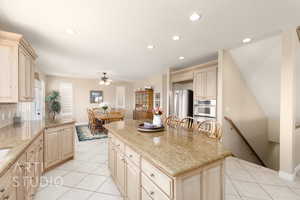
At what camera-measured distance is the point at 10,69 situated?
6.54 feet

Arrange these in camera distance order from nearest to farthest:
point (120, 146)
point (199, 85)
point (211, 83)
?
point (120, 146)
point (211, 83)
point (199, 85)

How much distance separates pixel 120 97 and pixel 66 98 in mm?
3010

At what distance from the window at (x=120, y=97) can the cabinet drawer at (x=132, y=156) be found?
7.29 meters

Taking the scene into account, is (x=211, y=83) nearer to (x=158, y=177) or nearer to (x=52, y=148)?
(x=158, y=177)

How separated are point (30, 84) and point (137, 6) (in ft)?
8.27

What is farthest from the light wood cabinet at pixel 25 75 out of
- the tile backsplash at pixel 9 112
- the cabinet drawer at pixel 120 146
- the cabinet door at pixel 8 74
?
the cabinet drawer at pixel 120 146

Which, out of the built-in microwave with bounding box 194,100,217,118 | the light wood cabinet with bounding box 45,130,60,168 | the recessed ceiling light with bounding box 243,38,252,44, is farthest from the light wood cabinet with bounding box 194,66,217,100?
the light wood cabinet with bounding box 45,130,60,168

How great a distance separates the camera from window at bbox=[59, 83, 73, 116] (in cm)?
710

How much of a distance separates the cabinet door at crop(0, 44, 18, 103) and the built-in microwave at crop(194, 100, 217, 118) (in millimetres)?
4031

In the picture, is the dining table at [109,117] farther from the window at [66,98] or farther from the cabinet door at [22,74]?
the cabinet door at [22,74]

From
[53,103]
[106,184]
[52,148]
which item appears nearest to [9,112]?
[52,148]

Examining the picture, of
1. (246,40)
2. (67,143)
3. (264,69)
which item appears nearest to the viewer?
(246,40)

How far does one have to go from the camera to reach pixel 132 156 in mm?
1556

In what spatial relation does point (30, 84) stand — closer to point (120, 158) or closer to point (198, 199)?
point (120, 158)
